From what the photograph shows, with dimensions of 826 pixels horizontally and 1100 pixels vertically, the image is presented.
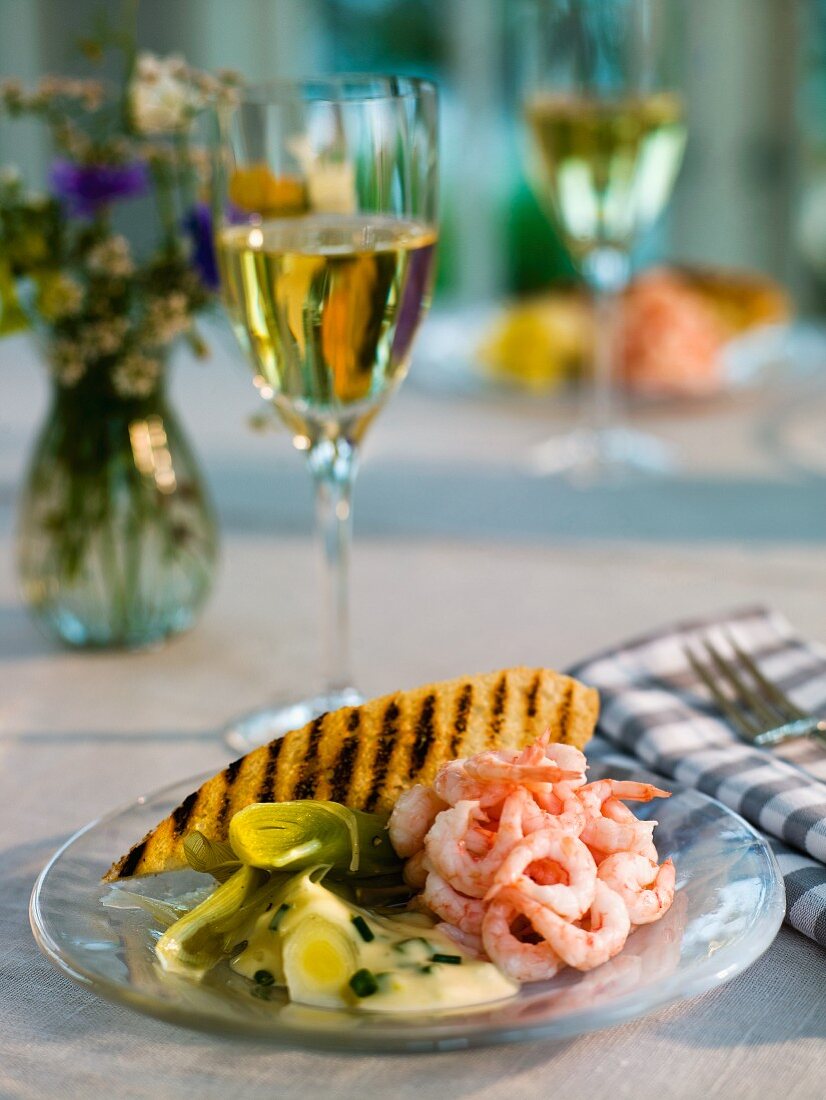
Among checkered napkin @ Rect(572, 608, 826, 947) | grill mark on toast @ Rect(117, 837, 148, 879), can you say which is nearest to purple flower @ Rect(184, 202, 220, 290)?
checkered napkin @ Rect(572, 608, 826, 947)

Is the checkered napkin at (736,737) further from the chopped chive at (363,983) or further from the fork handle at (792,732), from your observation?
the chopped chive at (363,983)

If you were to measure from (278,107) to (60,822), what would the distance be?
0.47 metres

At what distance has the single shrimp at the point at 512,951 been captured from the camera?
1.93ft

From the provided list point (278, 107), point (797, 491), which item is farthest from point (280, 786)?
point (797, 491)

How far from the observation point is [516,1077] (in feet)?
1.94

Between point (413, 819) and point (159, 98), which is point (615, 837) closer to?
point (413, 819)

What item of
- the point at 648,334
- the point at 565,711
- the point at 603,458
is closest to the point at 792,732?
the point at 565,711

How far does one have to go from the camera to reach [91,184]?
106 centimetres

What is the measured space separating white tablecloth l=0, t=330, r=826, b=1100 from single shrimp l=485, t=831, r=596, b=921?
0.22 feet

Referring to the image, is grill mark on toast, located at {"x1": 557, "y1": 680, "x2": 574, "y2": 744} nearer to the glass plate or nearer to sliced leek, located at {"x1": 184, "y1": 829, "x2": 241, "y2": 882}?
the glass plate

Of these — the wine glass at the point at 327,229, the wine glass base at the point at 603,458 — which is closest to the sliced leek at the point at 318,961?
the wine glass at the point at 327,229

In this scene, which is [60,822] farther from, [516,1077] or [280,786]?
[516,1077]

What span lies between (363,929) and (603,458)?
1.03 m

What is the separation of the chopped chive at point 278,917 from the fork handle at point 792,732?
0.36m
